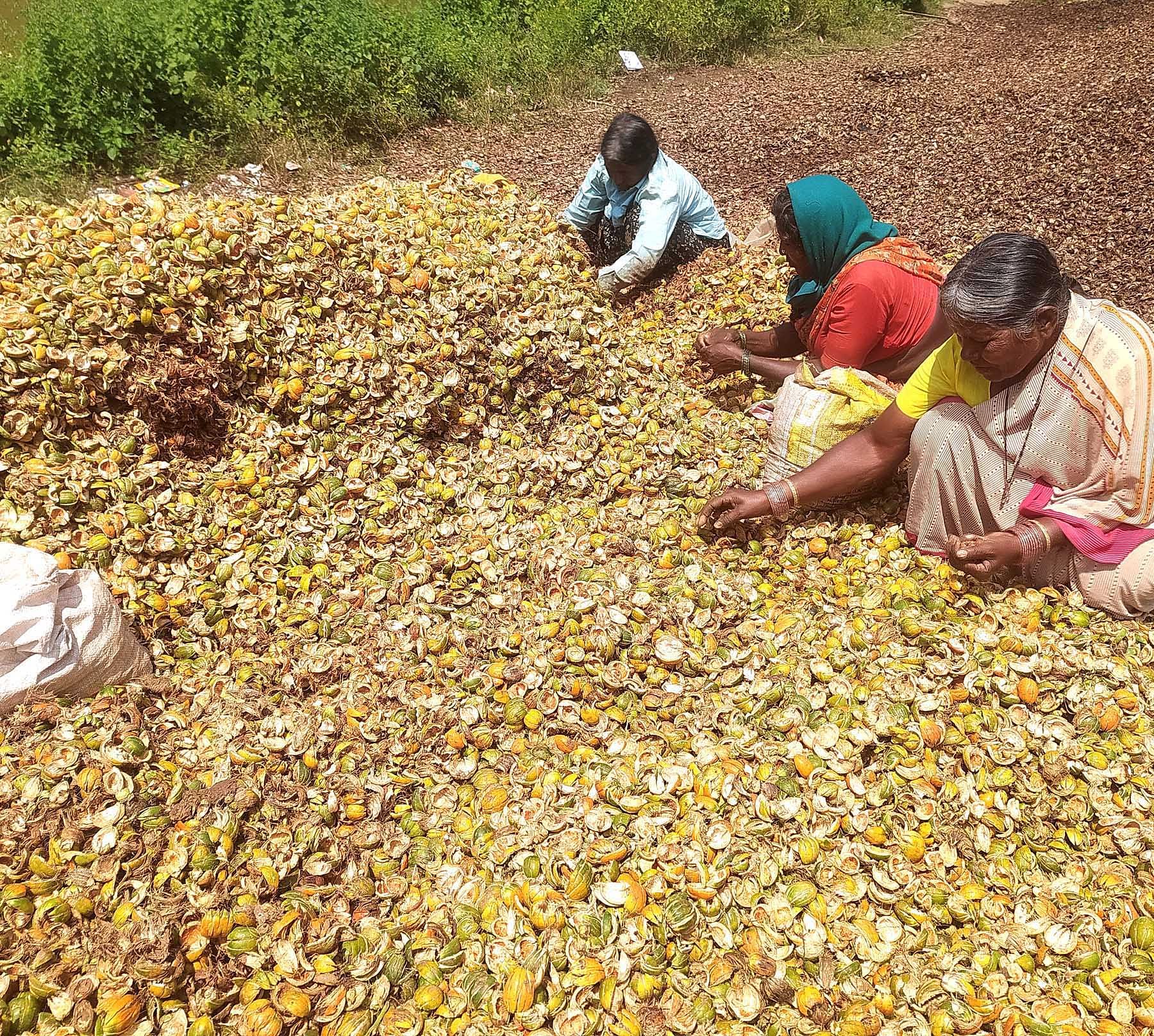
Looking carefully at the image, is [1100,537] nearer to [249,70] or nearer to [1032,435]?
[1032,435]

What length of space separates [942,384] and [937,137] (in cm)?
715

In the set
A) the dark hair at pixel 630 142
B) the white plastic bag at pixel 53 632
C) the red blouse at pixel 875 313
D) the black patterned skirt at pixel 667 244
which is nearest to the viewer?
the white plastic bag at pixel 53 632

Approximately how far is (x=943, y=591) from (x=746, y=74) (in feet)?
34.1

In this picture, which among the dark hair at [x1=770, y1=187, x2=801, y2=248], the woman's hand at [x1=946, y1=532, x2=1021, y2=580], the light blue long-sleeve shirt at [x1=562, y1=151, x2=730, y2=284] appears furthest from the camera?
the light blue long-sleeve shirt at [x1=562, y1=151, x2=730, y2=284]

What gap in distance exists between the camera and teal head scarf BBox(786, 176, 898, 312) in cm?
350

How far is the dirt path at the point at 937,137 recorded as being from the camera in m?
6.63

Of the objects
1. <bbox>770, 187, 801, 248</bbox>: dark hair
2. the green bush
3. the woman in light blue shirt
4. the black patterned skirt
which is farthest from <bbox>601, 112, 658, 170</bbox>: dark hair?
the green bush

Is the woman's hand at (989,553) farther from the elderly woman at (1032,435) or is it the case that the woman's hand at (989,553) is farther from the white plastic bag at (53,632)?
the white plastic bag at (53,632)

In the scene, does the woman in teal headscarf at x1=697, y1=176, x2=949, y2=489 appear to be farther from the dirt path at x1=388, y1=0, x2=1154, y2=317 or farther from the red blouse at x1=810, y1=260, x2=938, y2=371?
the dirt path at x1=388, y1=0, x2=1154, y2=317

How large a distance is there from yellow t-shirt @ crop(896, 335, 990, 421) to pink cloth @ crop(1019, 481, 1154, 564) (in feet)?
1.70

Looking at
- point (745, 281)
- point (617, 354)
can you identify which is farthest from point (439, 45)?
point (617, 354)

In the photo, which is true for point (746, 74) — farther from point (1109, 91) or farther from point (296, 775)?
point (296, 775)

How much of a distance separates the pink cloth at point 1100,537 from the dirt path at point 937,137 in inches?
145

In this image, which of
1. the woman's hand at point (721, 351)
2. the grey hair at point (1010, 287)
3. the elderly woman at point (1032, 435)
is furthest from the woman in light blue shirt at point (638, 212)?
the grey hair at point (1010, 287)
